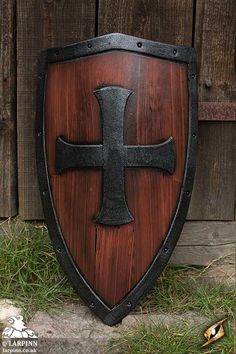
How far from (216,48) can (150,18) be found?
30 cm

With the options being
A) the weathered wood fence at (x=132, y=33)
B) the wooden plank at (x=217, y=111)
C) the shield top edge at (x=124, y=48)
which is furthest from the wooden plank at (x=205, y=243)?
the shield top edge at (x=124, y=48)

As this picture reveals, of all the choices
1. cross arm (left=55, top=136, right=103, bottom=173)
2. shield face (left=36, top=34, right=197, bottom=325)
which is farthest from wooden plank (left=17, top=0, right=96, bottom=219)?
cross arm (left=55, top=136, right=103, bottom=173)

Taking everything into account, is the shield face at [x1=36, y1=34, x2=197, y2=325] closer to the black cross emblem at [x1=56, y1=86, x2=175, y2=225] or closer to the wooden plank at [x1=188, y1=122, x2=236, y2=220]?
the black cross emblem at [x1=56, y1=86, x2=175, y2=225]

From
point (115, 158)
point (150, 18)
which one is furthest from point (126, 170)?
point (150, 18)

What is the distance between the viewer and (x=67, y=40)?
2.54 m

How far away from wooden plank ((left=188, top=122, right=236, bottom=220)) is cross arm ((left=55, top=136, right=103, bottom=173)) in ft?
2.04

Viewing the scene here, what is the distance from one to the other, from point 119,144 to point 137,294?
555mm

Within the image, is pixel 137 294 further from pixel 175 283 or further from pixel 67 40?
pixel 67 40

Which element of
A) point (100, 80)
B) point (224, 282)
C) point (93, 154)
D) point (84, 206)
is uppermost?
point (100, 80)

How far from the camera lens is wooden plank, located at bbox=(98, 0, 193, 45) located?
252cm

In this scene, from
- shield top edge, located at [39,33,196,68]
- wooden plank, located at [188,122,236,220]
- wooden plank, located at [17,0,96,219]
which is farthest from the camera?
wooden plank, located at [188,122,236,220]

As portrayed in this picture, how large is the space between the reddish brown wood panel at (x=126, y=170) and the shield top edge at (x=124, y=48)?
0.02 meters

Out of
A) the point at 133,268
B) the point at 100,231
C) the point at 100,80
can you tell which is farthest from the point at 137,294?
the point at 100,80

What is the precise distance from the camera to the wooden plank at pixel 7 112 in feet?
8.34
